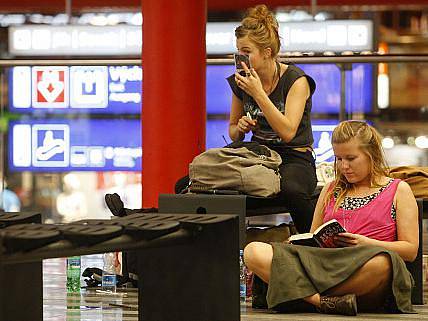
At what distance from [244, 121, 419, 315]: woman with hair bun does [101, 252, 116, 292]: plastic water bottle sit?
1189mm

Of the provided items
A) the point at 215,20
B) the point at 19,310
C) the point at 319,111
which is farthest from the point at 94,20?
the point at 19,310

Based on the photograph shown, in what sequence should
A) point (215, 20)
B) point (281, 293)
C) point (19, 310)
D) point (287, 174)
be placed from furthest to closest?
point (215, 20) → point (287, 174) → point (281, 293) → point (19, 310)

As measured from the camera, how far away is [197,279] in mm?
3812

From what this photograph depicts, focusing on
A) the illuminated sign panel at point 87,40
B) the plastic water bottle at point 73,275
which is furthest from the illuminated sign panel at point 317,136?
the plastic water bottle at point 73,275

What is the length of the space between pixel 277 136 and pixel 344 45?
3.60 meters

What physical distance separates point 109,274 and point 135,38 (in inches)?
154

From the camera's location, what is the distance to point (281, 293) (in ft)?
15.5

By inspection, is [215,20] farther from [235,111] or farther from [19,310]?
[19,310]

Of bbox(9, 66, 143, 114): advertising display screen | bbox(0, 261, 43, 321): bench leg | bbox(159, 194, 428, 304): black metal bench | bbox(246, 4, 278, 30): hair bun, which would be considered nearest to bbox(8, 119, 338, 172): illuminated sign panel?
bbox(9, 66, 143, 114): advertising display screen

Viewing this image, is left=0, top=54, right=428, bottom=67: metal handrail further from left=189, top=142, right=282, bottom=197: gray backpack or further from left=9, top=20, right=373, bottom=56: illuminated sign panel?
left=189, top=142, right=282, bottom=197: gray backpack

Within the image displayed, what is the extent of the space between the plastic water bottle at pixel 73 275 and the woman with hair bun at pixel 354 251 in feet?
4.36

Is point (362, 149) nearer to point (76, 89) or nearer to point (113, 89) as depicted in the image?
point (113, 89)

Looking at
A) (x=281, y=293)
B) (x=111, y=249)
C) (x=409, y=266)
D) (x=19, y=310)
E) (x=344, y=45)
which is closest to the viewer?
(x=111, y=249)

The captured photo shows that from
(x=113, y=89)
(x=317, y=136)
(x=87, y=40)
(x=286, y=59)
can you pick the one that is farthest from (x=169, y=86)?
(x=113, y=89)
